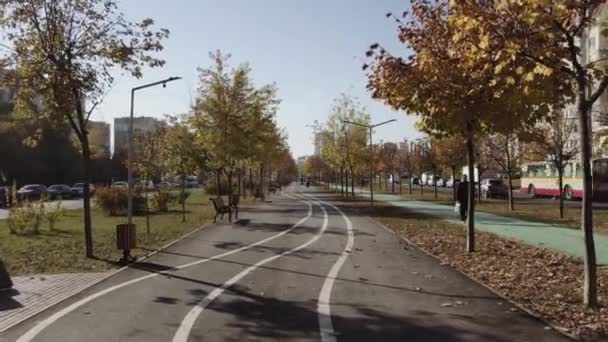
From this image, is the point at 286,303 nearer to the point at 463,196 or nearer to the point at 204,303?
the point at 204,303

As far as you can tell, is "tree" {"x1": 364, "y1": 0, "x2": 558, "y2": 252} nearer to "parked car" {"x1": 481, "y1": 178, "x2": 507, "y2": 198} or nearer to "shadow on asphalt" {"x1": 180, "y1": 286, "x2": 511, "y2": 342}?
"shadow on asphalt" {"x1": 180, "y1": 286, "x2": 511, "y2": 342}

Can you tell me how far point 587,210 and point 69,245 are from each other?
13.4 meters

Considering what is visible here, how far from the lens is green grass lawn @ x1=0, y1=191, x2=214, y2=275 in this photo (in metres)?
13.3

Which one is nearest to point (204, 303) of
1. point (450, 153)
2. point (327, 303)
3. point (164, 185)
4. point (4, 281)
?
point (327, 303)

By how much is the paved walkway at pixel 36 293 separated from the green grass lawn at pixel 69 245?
3.11 ft

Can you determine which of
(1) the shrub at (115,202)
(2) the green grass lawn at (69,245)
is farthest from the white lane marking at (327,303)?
(1) the shrub at (115,202)

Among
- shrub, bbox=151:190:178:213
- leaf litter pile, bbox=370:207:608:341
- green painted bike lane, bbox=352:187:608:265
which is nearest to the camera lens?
leaf litter pile, bbox=370:207:608:341

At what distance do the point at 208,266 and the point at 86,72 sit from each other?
219 inches

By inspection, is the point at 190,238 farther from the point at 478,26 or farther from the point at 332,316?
the point at 478,26

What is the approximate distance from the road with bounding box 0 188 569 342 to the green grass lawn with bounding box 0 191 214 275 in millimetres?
1512

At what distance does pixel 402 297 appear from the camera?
9242 millimetres

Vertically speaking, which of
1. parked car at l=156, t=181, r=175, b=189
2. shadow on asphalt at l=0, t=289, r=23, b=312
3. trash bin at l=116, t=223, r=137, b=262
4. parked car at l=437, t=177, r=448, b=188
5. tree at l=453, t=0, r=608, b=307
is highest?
tree at l=453, t=0, r=608, b=307

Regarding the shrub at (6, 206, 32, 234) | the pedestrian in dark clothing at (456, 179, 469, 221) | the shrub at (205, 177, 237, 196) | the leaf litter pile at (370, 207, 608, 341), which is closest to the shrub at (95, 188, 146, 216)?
the shrub at (6, 206, 32, 234)

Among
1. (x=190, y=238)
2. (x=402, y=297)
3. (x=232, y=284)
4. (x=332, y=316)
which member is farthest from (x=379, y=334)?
(x=190, y=238)
